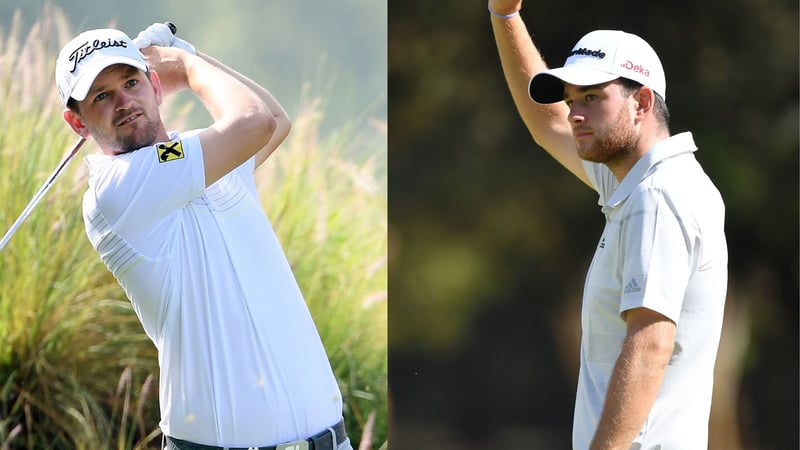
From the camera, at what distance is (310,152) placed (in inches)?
126

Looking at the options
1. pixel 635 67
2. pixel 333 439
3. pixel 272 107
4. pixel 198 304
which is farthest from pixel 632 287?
pixel 272 107

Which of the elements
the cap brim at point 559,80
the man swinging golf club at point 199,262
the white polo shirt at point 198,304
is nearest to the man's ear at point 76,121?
the man swinging golf club at point 199,262

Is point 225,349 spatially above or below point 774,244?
below

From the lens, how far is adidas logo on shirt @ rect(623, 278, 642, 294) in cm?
168

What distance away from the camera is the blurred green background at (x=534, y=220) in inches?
127

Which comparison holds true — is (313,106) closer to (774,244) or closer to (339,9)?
(339,9)

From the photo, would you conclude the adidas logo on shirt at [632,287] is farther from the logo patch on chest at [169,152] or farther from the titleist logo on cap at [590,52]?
the logo patch on chest at [169,152]

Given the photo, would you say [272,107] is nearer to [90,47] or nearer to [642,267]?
[90,47]

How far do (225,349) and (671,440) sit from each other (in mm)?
838

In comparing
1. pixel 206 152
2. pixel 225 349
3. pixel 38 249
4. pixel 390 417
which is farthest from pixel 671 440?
pixel 38 249

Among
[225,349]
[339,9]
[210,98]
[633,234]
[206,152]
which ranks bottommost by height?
[225,349]

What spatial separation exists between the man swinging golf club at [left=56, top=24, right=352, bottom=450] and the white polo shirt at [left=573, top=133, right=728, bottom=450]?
0.59 metres

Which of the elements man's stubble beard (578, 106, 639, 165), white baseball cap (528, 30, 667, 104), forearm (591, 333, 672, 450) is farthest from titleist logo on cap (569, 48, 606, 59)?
forearm (591, 333, 672, 450)

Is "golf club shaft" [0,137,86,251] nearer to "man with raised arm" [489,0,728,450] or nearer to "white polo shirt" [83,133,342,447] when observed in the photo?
"white polo shirt" [83,133,342,447]
